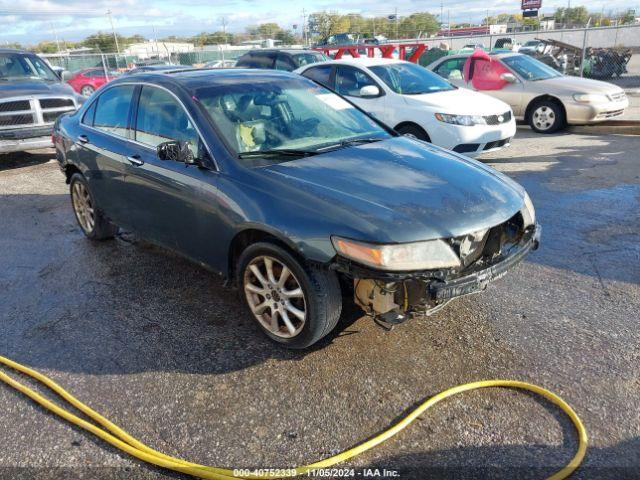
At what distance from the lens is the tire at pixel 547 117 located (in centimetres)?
1045

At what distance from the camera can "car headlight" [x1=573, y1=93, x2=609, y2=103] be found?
10039 mm

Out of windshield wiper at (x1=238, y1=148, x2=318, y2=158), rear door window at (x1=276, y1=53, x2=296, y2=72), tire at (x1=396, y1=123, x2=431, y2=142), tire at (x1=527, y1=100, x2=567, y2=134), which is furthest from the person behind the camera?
rear door window at (x1=276, y1=53, x2=296, y2=72)

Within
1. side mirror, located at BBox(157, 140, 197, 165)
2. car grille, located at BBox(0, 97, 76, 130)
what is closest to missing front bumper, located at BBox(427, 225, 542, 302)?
side mirror, located at BBox(157, 140, 197, 165)

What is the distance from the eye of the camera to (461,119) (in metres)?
7.67

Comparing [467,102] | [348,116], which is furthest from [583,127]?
[348,116]

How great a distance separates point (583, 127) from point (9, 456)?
36.4ft

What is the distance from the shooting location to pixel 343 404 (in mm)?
2949

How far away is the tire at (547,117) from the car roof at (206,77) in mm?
7565

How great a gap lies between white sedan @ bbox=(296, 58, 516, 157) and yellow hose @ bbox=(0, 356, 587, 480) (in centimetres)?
527

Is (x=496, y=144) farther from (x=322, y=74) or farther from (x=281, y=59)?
(x=281, y=59)

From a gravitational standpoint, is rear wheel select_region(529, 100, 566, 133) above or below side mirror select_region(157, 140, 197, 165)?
below

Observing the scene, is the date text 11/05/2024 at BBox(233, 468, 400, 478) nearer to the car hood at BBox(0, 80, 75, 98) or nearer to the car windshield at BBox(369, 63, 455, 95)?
the car windshield at BBox(369, 63, 455, 95)

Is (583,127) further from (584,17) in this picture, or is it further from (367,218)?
(584,17)

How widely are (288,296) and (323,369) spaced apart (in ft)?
1.62
